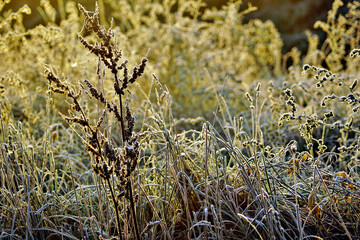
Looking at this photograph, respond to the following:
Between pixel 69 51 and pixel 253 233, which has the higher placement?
pixel 69 51

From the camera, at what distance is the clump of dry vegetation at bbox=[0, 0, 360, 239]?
146 cm

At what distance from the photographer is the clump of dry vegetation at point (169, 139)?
57.4 inches

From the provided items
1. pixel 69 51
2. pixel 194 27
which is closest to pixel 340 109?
pixel 194 27

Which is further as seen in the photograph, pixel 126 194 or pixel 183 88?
pixel 183 88

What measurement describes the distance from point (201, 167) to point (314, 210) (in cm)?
58

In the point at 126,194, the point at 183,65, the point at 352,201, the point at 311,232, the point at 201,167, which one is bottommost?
the point at 311,232

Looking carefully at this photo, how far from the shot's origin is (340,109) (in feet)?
12.1

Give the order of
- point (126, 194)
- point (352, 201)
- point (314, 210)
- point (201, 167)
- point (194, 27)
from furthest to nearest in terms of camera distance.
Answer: point (194, 27)
point (201, 167)
point (352, 201)
point (314, 210)
point (126, 194)

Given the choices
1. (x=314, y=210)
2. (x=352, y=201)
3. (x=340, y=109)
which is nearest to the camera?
(x=314, y=210)

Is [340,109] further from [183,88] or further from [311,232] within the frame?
[311,232]

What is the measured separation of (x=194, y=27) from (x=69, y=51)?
4.74 ft

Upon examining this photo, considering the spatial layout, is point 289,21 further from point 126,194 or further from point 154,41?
point 126,194

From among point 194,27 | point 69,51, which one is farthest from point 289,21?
point 69,51

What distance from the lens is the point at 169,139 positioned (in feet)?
5.54
